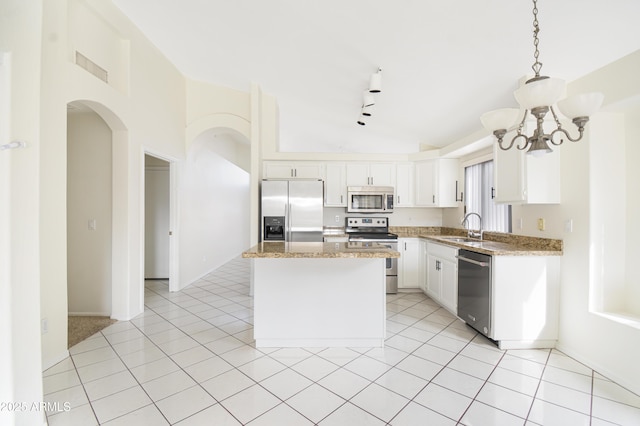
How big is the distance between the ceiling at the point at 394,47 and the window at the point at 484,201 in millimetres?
624

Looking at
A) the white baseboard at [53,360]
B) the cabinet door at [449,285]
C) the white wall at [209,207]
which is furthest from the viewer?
the white wall at [209,207]

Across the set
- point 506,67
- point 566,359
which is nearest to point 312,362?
point 566,359

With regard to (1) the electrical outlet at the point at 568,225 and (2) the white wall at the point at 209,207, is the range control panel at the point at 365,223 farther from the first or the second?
(2) the white wall at the point at 209,207

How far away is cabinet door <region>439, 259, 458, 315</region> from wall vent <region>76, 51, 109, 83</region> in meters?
4.45

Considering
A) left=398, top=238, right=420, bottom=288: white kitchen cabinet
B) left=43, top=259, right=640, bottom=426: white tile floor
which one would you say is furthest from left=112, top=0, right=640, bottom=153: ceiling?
left=43, top=259, right=640, bottom=426: white tile floor

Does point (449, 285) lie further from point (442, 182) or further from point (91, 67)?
point (91, 67)

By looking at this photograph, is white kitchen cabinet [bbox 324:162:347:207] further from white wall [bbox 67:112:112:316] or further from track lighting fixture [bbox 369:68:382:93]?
white wall [bbox 67:112:112:316]

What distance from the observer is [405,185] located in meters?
4.83

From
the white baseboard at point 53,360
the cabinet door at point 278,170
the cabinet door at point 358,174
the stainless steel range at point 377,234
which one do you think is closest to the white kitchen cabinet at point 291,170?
the cabinet door at point 278,170

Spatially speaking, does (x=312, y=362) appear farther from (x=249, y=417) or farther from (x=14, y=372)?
(x=14, y=372)

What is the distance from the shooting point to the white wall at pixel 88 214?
11.3 feet

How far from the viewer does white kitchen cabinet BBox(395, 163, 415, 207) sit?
15.8 feet

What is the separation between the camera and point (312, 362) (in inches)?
93.4

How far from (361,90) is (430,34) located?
138cm
